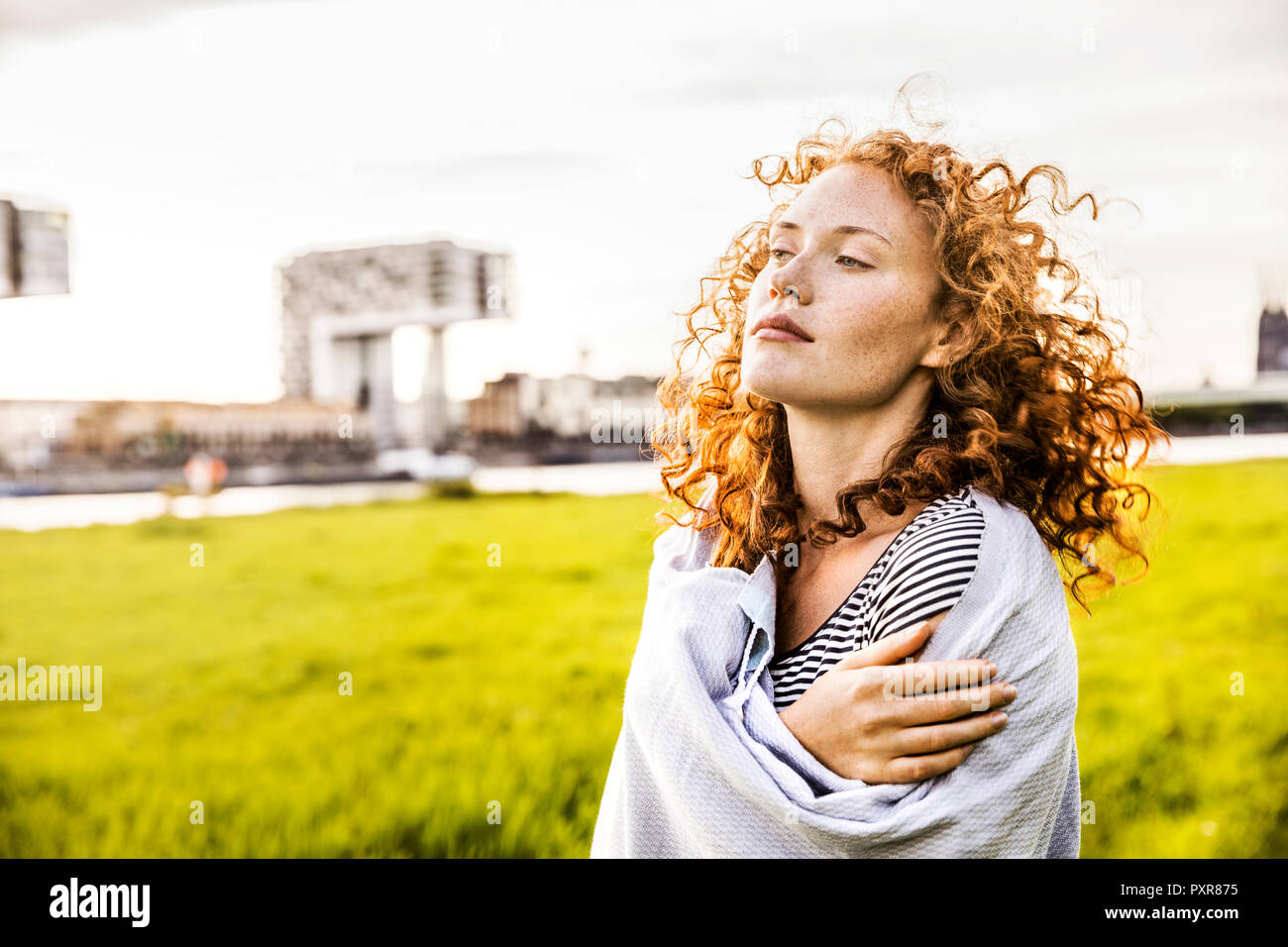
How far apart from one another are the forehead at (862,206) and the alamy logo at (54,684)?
4622 mm

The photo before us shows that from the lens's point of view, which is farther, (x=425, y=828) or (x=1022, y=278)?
(x=425, y=828)

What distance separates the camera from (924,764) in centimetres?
127

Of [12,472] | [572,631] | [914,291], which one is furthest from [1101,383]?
[12,472]

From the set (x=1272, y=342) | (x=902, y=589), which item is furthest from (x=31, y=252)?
(x=1272, y=342)

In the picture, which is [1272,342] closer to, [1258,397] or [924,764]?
[1258,397]

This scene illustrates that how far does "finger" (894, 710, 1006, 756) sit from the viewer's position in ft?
4.08

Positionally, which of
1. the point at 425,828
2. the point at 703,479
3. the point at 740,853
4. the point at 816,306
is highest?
the point at 816,306

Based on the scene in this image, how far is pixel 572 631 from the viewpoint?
535cm

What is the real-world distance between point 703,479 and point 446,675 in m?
3.54

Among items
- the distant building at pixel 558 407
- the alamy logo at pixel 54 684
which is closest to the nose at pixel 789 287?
the distant building at pixel 558 407
